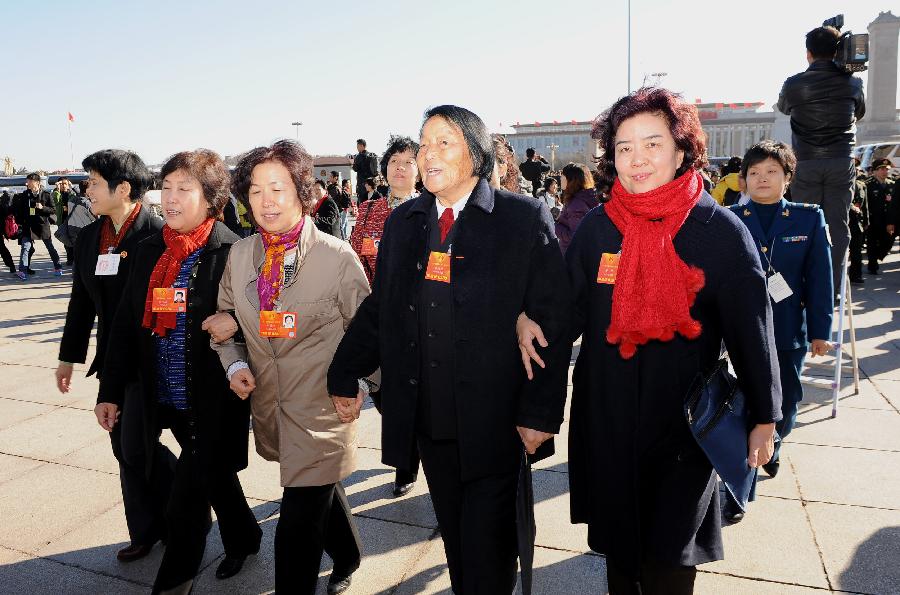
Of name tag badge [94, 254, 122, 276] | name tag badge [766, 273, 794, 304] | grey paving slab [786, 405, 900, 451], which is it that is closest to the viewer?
name tag badge [94, 254, 122, 276]

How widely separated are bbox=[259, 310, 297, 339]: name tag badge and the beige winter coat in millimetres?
41

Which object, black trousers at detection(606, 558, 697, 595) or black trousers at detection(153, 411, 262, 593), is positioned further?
black trousers at detection(153, 411, 262, 593)

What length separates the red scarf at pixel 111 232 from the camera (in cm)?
357

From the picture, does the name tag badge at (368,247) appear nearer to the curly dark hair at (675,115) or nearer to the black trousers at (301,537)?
the black trousers at (301,537)

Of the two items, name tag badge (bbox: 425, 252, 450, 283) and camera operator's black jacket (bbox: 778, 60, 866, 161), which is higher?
camera operator's black jacket (bbox: 778, 60, 866, 161)

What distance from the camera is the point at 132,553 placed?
349 cm

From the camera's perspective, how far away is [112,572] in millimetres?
3383

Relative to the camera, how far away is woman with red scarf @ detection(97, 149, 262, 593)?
118 inches

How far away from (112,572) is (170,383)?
1101 millimetres

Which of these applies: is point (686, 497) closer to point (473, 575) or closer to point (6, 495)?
point (473, 575)

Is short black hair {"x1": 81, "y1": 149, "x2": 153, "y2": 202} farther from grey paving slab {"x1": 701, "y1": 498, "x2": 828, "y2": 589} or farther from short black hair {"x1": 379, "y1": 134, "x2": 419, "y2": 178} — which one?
grey paving slab {"x1": 701, "y1": 498, "x2": 828, "y2": 589}

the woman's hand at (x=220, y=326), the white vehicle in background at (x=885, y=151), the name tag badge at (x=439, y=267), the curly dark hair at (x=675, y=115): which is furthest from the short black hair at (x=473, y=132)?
the white vehicle in background at (x=885, y=151)

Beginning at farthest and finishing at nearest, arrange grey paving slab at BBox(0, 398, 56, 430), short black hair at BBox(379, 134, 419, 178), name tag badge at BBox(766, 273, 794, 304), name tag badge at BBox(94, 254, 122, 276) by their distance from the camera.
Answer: grey paving slab at BBox(0, 398, 56, 430)
short black hair at BBox(379, 134, 419, 178)
name tag badge at BBox(766, 273, 794, 304)
name tag badge at BBox(94, 254, 122, 276)

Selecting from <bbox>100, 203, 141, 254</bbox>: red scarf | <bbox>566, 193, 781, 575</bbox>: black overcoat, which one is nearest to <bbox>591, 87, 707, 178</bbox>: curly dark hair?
<bbox>566, 193, 781, 575</bbox>: black overcoat
